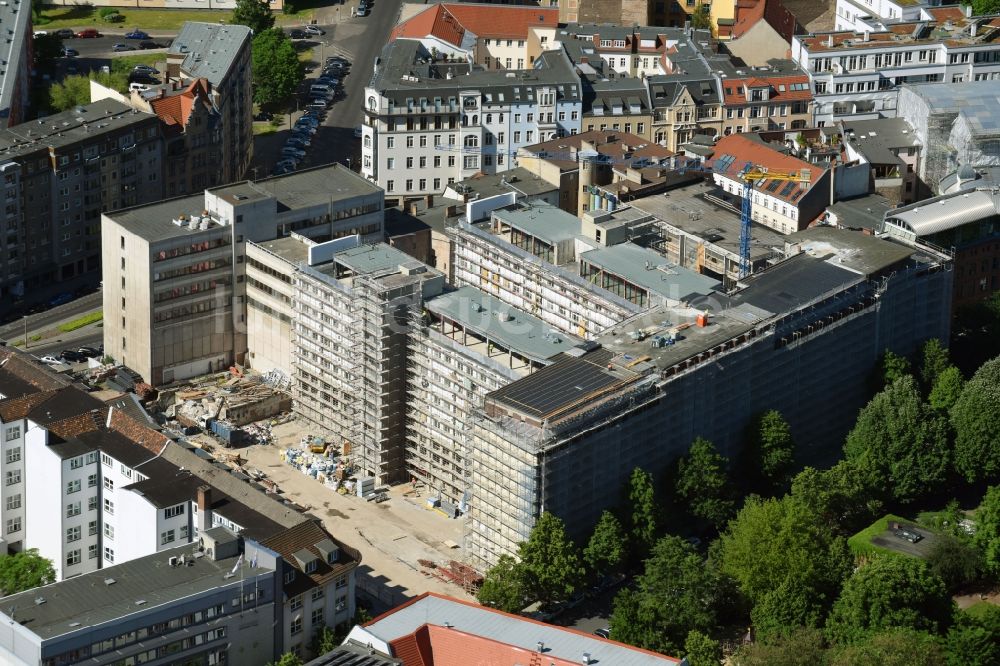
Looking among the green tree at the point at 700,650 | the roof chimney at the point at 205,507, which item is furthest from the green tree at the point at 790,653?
the roof chimney at the point at 205,507

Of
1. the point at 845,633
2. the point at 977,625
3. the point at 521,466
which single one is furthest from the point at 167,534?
the point at 977,625

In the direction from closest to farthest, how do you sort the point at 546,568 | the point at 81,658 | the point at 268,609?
the point at 81,658 → the point at 268,609 → the point at 546,568

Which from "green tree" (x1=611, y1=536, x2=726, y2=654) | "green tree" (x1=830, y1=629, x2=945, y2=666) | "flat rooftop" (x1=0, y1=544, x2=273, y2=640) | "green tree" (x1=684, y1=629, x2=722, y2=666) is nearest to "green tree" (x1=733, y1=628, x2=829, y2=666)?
"green tree" (x1=830, y1=629, x2=945, y2=666)

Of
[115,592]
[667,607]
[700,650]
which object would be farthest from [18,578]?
[700,650]

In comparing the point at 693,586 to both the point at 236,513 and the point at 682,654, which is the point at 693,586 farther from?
the point at 236,513

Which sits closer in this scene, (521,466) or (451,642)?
(451,642)

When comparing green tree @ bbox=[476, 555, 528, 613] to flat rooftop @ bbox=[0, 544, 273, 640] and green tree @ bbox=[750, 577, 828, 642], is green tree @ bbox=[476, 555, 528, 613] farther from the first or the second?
flat rooftop @ bbox=[0, 544, 273, 640]
